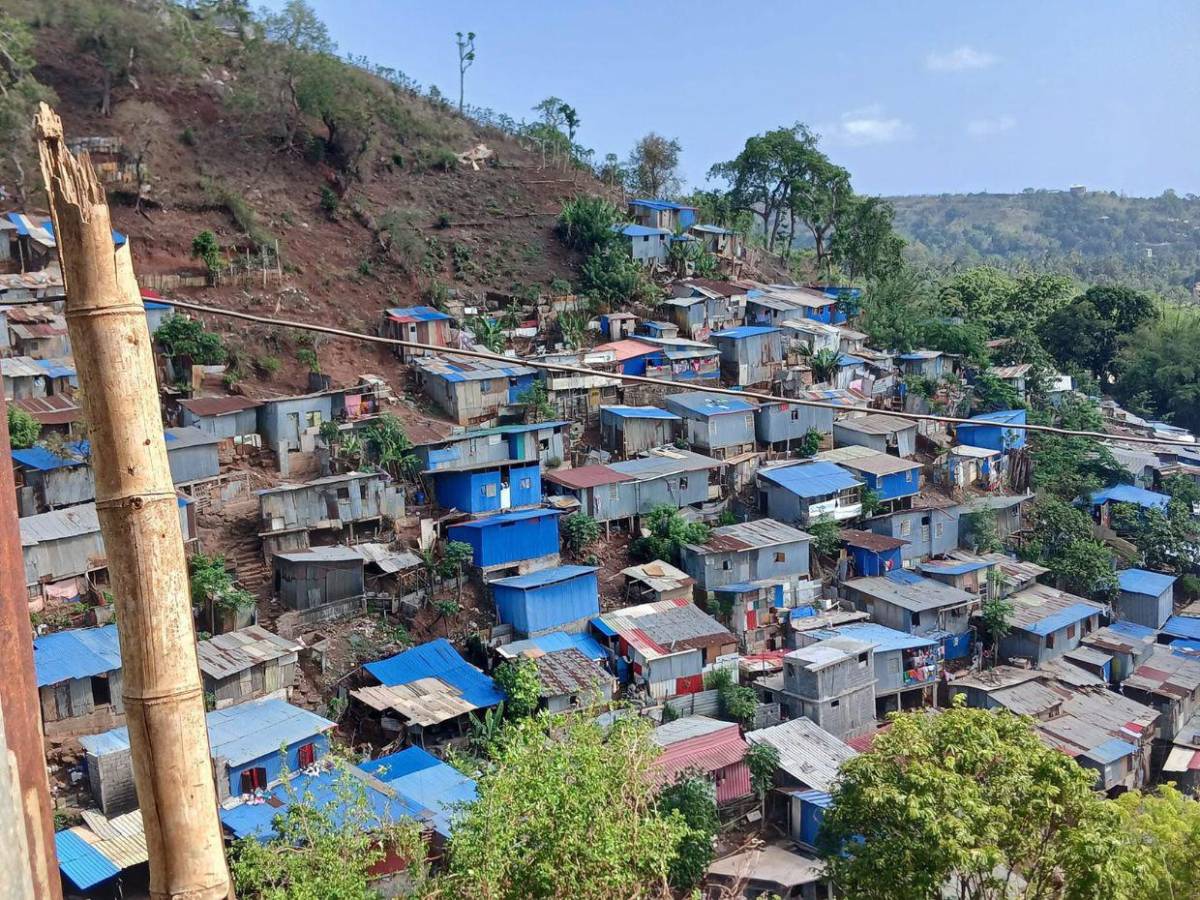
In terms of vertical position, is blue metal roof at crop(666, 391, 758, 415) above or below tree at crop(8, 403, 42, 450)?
below

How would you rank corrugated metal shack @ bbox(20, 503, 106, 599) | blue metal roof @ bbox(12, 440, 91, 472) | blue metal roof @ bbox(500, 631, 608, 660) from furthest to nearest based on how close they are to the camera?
1. blue metal roof @ bbox(500, 631, 608, 660)
2. blue metal roof @ bbox(12, 440, 91, 472)
3. corrugated metal shack @ bbox(20, 503, 106, 599)

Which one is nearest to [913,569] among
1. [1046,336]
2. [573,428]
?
[573,428]

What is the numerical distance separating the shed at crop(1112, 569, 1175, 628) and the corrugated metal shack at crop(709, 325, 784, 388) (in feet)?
28.4

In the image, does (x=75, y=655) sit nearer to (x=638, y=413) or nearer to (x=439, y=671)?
(x=439, y=671)

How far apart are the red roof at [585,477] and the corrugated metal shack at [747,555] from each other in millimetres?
1794

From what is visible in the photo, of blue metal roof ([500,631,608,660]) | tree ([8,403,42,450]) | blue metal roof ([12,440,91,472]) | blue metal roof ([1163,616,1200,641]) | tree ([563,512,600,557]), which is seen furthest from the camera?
blue metal roof ([1163,616,1200,641])

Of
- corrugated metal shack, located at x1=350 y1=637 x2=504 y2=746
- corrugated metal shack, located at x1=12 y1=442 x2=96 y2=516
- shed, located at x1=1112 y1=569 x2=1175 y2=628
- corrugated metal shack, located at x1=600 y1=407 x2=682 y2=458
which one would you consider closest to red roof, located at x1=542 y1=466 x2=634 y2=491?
corrugated metal shack, located at x1=600 y1=407 x2=682 y2=458

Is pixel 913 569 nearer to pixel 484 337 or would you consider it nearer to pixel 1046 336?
pixel 484 337

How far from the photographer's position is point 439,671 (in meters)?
15.8

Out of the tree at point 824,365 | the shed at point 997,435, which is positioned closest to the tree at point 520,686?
the tree at point 824,365

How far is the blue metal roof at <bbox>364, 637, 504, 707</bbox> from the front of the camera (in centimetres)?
1543

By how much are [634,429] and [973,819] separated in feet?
41.7

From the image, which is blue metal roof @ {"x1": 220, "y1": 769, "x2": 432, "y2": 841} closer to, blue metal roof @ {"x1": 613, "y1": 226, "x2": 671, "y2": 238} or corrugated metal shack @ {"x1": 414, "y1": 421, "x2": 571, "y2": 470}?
corrugated metal shack @ {"x1": 414, "y1": 421, "x2": 571, "y2": 470}

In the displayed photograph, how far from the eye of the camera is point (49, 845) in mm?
1455
